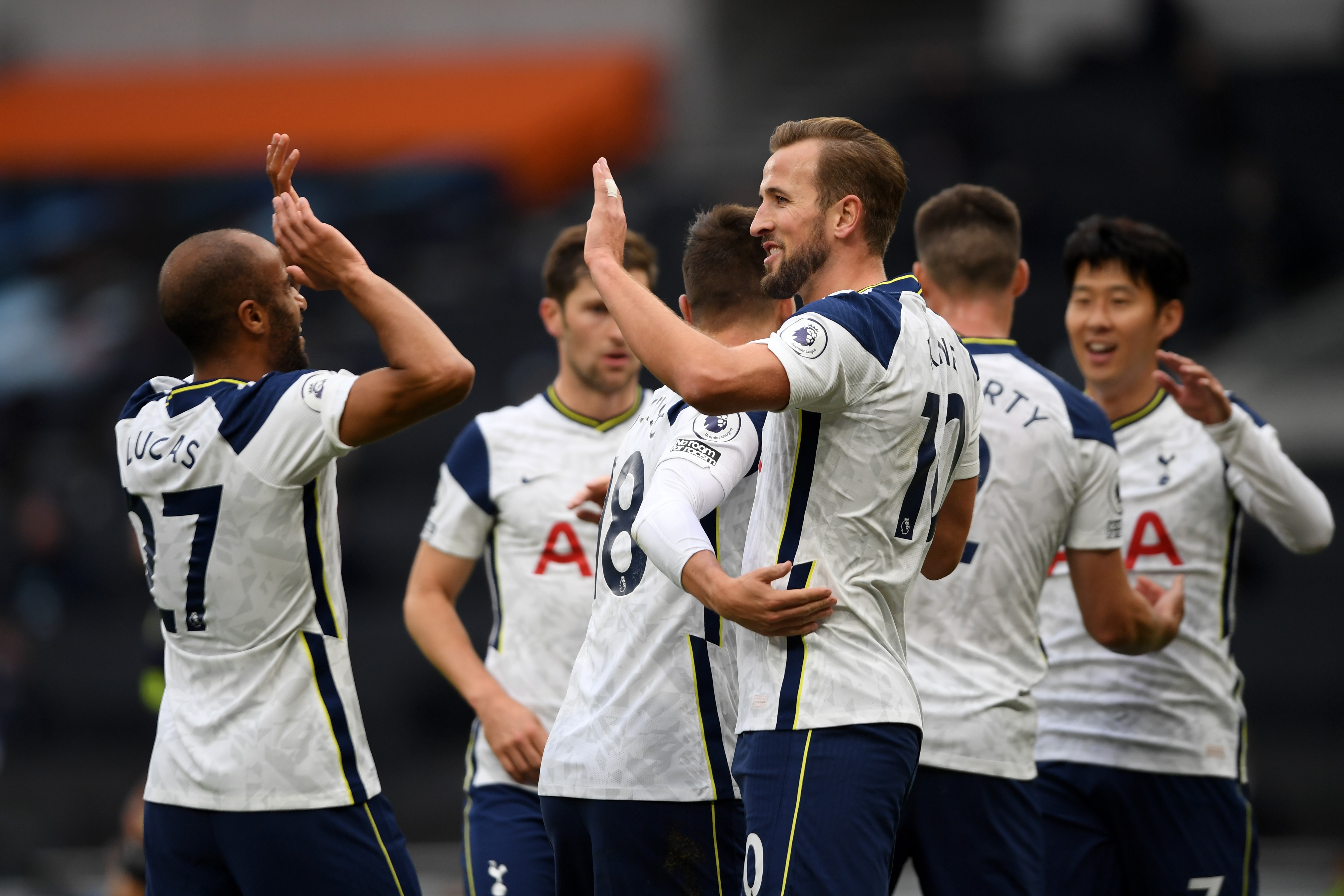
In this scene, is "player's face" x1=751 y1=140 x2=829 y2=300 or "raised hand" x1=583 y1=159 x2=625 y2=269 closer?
"raised hand" x1=583 y1=159 x2=625 y2=269

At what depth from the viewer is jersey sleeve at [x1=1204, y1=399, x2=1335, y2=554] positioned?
16.9 feet

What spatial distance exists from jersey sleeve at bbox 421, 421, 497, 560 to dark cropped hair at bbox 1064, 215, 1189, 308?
7.80 ft

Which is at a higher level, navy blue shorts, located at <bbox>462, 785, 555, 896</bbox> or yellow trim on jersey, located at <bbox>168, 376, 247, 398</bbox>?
yellow trim on jersey, located at <bbox>168, 376, 247, 398</bbox>

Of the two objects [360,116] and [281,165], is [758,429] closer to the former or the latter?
[281,165]

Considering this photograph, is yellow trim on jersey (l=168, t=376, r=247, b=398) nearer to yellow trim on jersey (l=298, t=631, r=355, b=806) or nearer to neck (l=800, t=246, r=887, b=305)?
yellow trim on jersey (l=298, t=631, r=355, b=806)

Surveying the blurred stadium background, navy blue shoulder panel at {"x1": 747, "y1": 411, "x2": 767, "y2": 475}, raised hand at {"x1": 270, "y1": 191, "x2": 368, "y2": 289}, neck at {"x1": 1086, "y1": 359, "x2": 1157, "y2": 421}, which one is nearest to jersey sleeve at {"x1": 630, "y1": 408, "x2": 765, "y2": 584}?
navy blue shoulder panel at {"x1": 747, "y1": 411, "x2": 767, "y2": 475}

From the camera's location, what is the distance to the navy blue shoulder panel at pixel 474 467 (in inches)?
218

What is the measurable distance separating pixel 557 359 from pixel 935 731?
12.2 m

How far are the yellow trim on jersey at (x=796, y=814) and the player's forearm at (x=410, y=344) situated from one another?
4.00 feet

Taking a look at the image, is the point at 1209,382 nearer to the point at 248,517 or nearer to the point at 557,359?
the point at 248,517

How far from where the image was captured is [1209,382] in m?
4.98

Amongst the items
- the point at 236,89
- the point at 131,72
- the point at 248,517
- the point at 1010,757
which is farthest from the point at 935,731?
the point at 131,72

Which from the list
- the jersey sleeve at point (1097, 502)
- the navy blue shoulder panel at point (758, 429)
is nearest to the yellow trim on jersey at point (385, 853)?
the navy blue shoulder panel at point (758, 429)

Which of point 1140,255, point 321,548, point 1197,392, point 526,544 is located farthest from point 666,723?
point 1140,255
